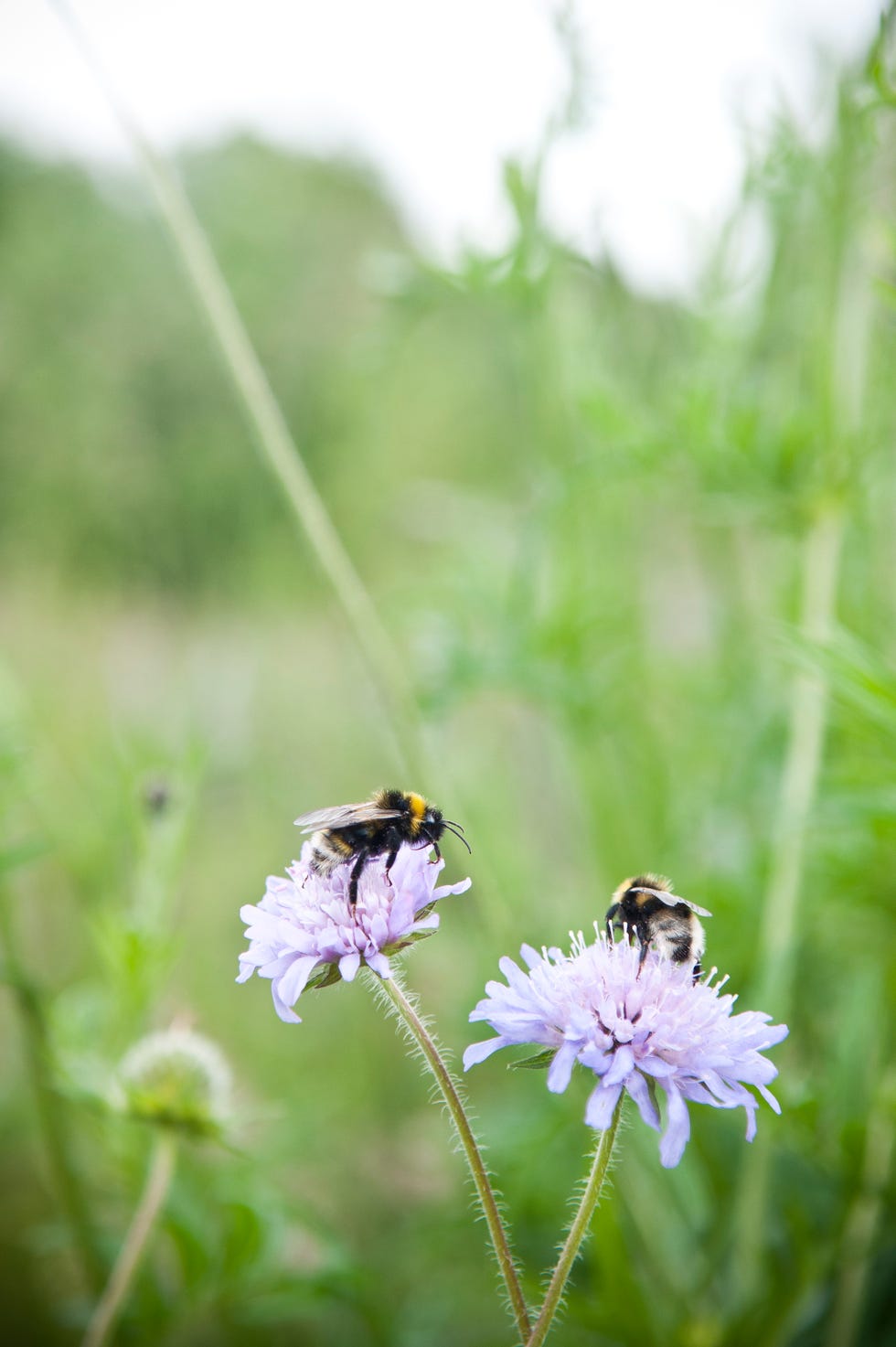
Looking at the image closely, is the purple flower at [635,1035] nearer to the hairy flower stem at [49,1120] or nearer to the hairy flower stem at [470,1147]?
the hairy flower stem at [470,1147]

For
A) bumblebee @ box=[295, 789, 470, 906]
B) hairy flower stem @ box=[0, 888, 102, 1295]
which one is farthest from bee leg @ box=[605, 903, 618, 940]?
hairy flower stem @ box=[0, 888, 102, 1295]

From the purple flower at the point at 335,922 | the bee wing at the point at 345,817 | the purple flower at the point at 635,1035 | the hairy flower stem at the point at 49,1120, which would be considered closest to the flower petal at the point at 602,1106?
the purple flower at the point at 635,1035

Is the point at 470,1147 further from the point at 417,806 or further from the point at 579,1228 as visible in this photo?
the point at 417,806

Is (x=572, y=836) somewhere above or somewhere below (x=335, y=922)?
above

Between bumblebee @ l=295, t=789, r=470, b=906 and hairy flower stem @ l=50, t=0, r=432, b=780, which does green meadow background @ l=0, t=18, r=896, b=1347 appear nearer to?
hairy flower stem @ l=50, t=0, r=432, b=780

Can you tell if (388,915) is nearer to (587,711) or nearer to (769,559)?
(587,711)

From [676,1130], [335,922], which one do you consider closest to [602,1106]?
[676,1130]
